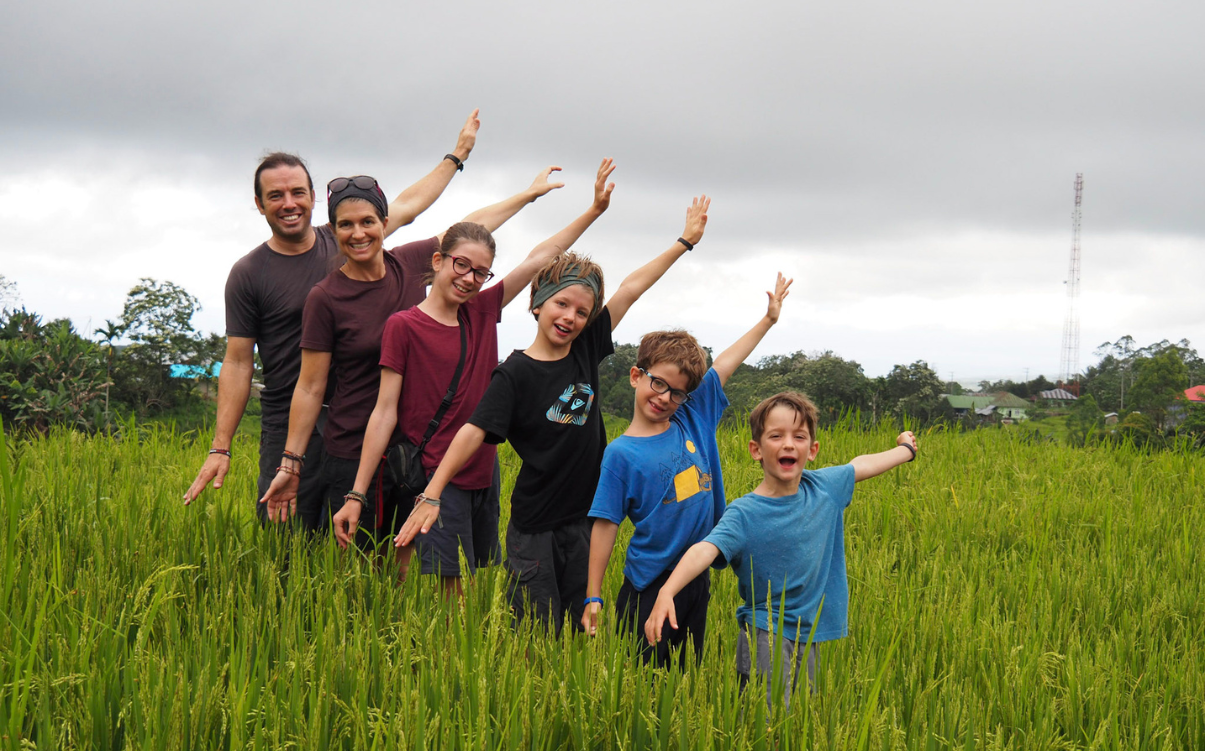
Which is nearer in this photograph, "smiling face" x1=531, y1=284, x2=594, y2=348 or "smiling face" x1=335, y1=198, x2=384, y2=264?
"smiling face" x1=531, y1=284, x2=594, y2=348

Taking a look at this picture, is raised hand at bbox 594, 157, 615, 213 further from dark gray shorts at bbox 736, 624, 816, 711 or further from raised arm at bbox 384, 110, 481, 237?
dark gray shorts at bbox 736, 624, 816, 711

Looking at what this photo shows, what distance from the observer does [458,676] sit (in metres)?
2.60

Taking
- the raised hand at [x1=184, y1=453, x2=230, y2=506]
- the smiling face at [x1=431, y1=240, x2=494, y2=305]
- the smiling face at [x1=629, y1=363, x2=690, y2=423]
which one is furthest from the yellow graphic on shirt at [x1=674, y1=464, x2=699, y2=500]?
the raised hand at [x1=184, y1=453, x2=230, y2=506]

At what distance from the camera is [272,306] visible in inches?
158

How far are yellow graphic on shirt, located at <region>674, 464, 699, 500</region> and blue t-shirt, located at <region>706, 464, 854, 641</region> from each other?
277 millimetres

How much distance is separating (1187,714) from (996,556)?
2.11 m

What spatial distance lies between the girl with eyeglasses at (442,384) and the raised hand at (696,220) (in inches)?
30.8

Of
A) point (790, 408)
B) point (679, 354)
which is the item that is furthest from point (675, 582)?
point (679, 354)

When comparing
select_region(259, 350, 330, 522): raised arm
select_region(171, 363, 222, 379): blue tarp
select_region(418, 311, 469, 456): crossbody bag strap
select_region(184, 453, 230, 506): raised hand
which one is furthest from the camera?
select_region(171, 363, 222, 379): blue tarp

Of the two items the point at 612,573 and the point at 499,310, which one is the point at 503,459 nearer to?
the point at 612,573

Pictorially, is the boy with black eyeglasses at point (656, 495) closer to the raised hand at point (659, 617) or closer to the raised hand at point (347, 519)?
the raised hand at point (659, 617)

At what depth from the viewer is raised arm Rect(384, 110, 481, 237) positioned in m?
4.44

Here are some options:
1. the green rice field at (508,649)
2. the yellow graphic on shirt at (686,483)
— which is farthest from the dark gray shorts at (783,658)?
the yellow graphic on shirt at (686,483)

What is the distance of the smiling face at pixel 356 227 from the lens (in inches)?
141
